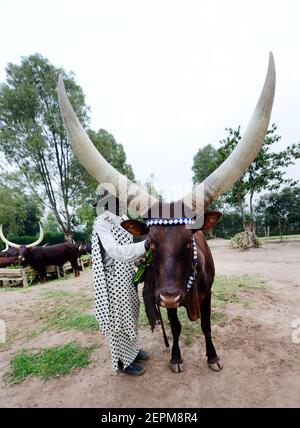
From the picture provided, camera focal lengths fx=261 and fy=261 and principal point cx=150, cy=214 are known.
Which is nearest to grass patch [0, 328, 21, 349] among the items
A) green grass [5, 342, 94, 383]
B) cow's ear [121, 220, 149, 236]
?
green grass [5, 342, 94, 383]

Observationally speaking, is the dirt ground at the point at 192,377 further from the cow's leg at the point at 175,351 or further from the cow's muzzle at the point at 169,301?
the cow's muzzle at the point at 169,301

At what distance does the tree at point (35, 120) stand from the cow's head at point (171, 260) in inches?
569

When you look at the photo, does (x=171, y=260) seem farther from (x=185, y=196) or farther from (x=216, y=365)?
(x=216, y=365)

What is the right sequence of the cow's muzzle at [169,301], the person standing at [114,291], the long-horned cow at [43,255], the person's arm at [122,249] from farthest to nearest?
the long-horned cow at [43,255] < the person standing at [114,291] < the person's arm at [122,249] < the cow's muzzle at [169,301]

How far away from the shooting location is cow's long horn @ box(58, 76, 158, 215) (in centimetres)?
204

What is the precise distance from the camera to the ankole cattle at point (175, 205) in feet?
6.21

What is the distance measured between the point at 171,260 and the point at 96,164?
0.96m

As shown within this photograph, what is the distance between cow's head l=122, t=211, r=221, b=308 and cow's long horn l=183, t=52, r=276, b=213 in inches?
11.7

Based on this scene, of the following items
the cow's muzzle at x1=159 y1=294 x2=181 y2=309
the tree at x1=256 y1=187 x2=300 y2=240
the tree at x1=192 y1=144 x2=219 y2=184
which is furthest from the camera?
the tree at x1=192 y1=144 x2=219 y2=184

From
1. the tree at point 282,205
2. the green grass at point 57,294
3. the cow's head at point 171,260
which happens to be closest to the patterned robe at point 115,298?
the cow's head at point 171,260

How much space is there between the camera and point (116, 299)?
8.48 feet

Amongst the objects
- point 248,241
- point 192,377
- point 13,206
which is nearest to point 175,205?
point 192,377

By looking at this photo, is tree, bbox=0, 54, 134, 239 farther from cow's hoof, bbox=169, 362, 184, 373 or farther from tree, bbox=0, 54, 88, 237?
cow's hoof, bbox=169, 362, 184, 373

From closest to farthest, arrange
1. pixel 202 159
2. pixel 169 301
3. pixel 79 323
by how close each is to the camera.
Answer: pixel 169 301, pixel 79 323, pixel 202 159
